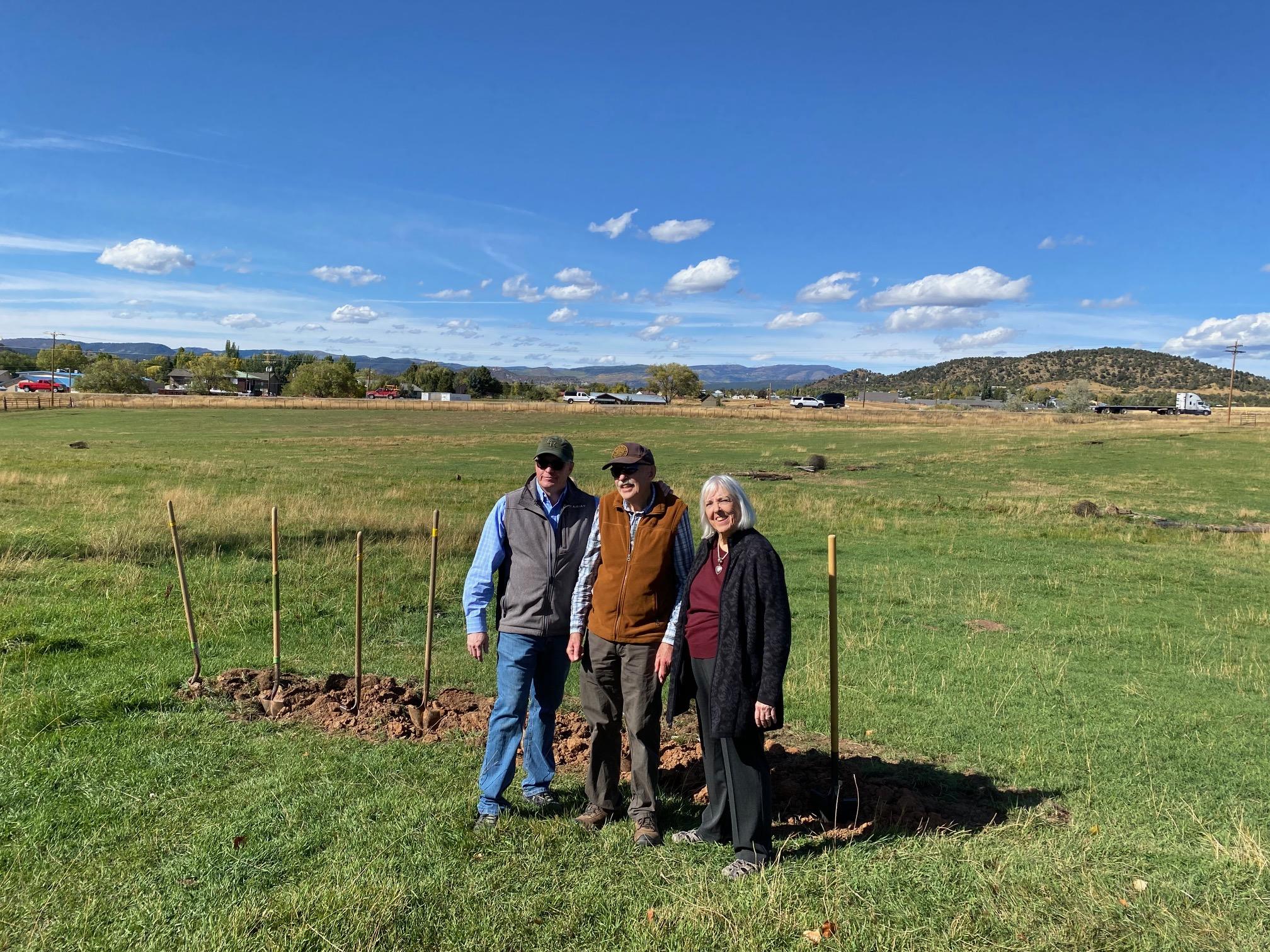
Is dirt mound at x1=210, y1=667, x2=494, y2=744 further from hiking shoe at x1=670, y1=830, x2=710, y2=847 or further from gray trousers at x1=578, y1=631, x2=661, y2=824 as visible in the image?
hiking shoe at x1=670, y1=830, x2=710, y2=847

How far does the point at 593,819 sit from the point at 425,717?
7.66ft

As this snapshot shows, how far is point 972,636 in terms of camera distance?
10.6 meters

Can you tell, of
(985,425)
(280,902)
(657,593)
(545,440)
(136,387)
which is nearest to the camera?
(280,902)

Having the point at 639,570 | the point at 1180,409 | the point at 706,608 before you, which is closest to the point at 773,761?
the point at 706,608

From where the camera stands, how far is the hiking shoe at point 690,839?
4.60m

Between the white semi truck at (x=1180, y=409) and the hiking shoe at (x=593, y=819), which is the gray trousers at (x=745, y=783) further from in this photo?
the white semi truck at (x=1180, y=409)

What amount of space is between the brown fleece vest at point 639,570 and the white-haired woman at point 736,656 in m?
0.20

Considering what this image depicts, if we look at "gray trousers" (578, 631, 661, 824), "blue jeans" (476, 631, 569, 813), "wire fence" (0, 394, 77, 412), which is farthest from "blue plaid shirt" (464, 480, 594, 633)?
"wire fence" (0, 394, 77, 412)

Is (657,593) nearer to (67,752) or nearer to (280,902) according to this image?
(280,902)

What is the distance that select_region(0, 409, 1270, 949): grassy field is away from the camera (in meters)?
3.72

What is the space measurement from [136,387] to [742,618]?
147870 mm

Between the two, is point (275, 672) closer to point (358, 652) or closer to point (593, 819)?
point (358, 652)

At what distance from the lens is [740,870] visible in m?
4.20

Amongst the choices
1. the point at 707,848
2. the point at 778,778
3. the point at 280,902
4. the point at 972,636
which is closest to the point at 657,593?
the point at 707,848
